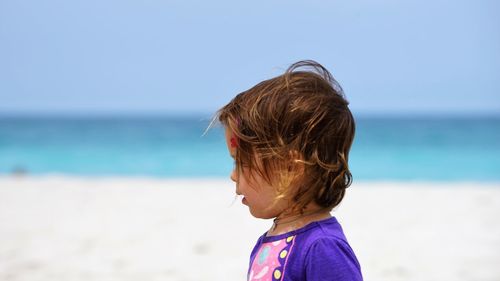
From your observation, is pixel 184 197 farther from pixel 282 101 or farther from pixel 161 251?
pixel 282 101

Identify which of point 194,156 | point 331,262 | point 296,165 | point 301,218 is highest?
point 194,156

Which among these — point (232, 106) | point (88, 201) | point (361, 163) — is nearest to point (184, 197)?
point (88, 201)

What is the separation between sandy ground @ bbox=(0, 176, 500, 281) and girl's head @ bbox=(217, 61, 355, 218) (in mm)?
2718

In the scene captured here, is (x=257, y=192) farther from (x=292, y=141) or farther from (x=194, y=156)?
(x=194, y=156)

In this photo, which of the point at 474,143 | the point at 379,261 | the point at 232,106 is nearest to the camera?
the point at 232,106

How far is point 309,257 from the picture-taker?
1557 mm

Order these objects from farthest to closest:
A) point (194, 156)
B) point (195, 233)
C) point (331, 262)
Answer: point (194, 156) → point (195, 233) → point (331, 262)

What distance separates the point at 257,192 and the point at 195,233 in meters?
4.16

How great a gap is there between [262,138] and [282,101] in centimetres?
10

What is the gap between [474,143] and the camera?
90.2ft

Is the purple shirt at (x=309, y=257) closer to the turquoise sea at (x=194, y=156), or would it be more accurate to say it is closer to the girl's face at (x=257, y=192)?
the girl's face at (x=257, y=192)

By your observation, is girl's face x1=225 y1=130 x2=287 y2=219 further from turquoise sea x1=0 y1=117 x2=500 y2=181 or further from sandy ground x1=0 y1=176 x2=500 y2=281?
turquoise sea x1=0 y1=117 x2=500 y2=181

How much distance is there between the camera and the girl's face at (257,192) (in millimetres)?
1647

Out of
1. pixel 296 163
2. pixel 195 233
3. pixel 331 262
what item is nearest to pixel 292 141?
pixel 296 163
